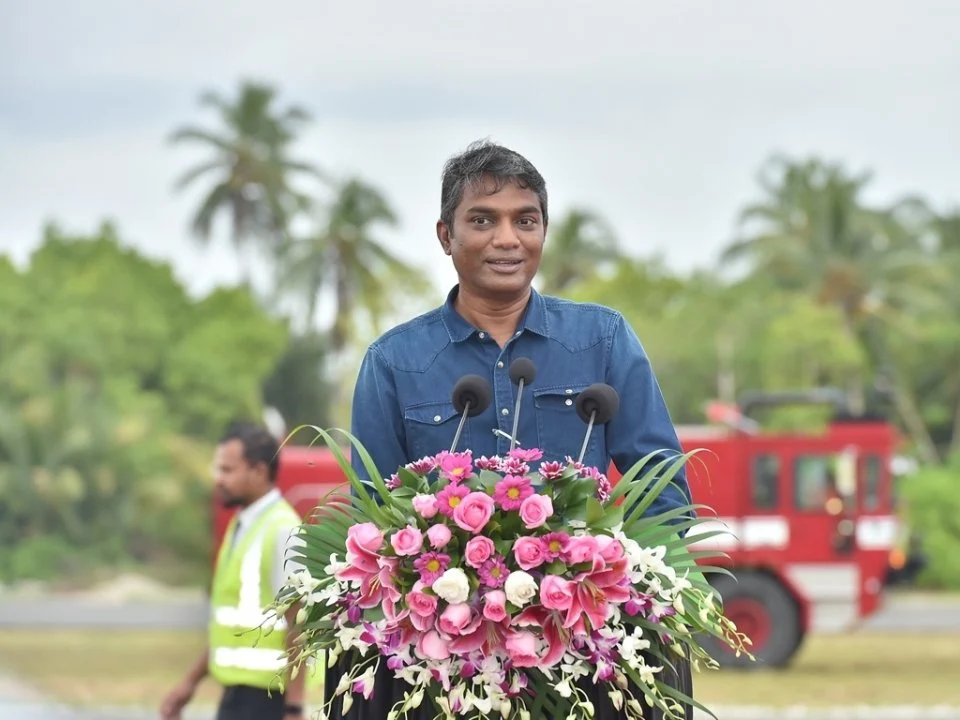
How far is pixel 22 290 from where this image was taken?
39.8 m

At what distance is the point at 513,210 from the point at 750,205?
153 feet

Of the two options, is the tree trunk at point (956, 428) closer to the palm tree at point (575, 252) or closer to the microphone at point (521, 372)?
the palm tree at point (575, 252)

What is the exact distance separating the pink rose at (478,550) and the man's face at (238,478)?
3.47m

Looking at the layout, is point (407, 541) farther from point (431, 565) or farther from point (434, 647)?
point (434, 647)

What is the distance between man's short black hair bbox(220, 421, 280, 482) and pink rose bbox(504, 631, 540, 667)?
3461 millimetres

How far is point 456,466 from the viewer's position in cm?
320

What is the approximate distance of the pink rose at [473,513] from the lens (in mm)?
3117

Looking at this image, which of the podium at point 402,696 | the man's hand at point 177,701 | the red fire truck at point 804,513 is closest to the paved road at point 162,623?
the red fire truck at point 804,513

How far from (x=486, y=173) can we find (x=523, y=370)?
45 cm

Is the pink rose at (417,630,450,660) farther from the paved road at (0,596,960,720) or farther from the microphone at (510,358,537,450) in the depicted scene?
the paved road at (0,596,960,720)

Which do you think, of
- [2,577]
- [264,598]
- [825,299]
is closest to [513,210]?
[264,598]

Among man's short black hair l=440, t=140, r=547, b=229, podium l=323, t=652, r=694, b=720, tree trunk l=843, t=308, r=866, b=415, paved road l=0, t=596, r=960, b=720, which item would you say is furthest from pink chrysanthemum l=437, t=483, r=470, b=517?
tree trunk l=843, t=308, r=866, b=415

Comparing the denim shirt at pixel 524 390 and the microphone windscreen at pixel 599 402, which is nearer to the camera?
the microphone windscreen at pixel 599 402

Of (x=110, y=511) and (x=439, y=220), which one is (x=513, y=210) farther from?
(x=110, y=511)
